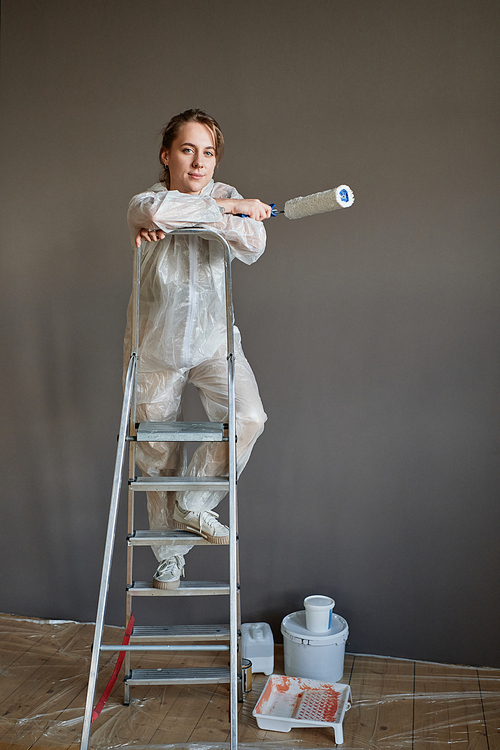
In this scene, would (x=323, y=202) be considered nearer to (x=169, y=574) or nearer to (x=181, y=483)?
(x=181, y=483)

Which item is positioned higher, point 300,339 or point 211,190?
point 211,190

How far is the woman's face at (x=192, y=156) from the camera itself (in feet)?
6.97

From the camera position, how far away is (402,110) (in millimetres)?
2613

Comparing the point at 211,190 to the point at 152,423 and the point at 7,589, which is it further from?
the point at 7,589

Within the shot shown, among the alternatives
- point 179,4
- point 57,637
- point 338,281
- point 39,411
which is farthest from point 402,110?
point 57,637

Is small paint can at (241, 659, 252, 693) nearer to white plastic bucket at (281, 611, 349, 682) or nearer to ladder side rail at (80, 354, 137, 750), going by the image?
white plastic bucket at (281, 611, 349, 682)

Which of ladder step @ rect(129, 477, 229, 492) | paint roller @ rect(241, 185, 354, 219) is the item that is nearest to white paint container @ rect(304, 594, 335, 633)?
ladder step @ rect(129, 477, 229, 492)

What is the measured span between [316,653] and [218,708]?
1.39 feet

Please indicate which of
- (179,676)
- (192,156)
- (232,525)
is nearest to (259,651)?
(179,676)

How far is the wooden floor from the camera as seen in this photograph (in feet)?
6.84

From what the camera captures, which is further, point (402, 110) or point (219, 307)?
point (402, 110)

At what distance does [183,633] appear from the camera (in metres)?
2.07

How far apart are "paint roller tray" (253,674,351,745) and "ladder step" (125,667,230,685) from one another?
9.2 inches

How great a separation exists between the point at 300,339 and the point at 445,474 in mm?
832
